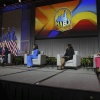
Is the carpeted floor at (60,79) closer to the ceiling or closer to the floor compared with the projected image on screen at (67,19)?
closer to the floor

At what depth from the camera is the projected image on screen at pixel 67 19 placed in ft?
21.9

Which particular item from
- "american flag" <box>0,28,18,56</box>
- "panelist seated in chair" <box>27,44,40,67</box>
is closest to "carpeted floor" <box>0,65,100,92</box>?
"panelist seated in chair" <box>27,44,40,67</box>

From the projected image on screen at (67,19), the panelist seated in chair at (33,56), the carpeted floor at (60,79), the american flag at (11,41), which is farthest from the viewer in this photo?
the american flag at (11,41)

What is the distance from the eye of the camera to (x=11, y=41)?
8695 mm

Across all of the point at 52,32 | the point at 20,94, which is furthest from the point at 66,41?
the point at 20,94

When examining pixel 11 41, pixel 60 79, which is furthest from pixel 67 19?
pixel 60 79

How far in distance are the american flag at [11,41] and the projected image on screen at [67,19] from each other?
5.49 feet

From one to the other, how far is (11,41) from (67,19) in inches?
150

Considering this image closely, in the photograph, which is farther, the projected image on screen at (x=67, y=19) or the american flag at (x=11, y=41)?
the american flag at (x=11, y=41)

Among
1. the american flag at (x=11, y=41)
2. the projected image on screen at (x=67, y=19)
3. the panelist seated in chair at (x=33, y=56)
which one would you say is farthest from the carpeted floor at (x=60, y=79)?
the american flag at (x=11, y=41)

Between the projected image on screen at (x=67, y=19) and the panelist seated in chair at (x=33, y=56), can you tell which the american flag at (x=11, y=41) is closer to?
the projected image on screen at (x=67, y=19)

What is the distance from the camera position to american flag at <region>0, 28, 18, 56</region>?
27.8 ft

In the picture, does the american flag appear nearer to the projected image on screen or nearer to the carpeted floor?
the projected image on screen

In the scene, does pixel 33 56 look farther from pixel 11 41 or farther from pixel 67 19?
pixel 11 41
